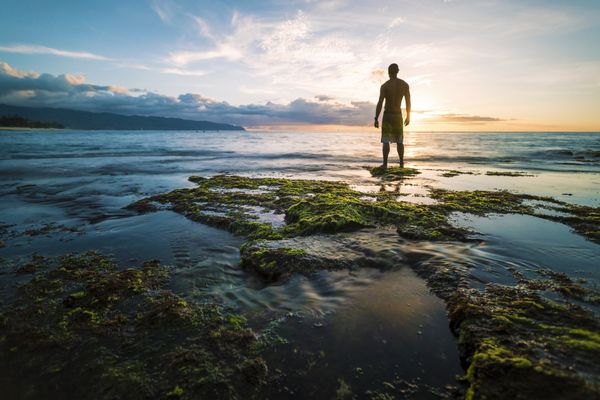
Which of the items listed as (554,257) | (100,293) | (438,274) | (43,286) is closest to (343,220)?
(438,274)

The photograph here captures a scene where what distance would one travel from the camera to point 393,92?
1107 cm

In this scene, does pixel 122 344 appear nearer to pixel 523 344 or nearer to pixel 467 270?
pixel 523 344

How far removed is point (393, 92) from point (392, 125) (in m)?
1.18

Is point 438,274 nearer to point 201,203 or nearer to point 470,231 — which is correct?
point 470,231

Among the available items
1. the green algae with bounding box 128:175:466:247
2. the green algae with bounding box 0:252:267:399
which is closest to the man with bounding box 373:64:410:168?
the green algae with bounding box 128:175:466:247

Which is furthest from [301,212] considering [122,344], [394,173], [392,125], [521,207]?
[392,125]

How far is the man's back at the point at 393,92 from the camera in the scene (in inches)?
430

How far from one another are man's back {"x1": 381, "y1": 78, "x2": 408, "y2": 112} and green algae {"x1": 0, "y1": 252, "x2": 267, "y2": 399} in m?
10.3

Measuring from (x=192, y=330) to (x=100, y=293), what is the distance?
126 cm

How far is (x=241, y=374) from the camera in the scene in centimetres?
199

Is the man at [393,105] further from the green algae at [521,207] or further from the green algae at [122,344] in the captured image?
the green algae at [122,344]

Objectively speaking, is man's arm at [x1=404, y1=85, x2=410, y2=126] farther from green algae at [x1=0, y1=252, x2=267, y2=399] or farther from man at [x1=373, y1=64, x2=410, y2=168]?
green algae at [x1=0, y1=252, x2=267, y2=399]

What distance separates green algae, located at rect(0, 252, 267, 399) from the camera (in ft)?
6.28

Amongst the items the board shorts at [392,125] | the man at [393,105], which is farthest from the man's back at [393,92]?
the board shorts at [392,125]
